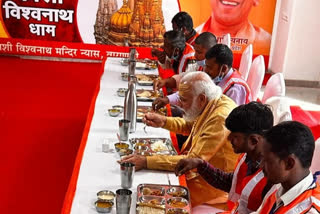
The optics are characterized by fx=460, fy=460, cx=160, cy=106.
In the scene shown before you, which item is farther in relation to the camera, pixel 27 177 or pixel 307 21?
pixel 307 21

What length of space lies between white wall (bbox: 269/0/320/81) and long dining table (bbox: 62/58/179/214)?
12.0 feet

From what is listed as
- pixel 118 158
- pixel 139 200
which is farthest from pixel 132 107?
pixel 139 200

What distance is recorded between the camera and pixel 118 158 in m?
2.76

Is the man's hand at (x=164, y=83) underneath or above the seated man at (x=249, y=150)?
underneath

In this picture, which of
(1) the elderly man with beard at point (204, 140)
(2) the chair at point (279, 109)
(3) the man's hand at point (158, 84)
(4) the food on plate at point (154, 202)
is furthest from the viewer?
(3) the man's hand at point (158, 84)

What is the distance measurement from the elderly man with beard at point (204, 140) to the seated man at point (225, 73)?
76cm

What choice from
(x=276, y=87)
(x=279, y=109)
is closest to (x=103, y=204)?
(x=279, y=109)

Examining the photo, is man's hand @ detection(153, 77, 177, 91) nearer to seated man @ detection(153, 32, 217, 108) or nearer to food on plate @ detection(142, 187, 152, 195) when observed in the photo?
seated man @ detection(153, 32, 217, 108)

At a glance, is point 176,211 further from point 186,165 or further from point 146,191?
point 186,165

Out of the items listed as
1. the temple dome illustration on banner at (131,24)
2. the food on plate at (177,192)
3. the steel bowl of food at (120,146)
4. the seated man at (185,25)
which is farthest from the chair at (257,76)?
the temple dome illustration on banner at (131,24)

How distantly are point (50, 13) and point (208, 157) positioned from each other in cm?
505

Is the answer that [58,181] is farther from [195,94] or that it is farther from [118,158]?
[195,94]

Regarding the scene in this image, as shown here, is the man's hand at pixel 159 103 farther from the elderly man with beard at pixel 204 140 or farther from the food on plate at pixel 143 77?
the food on plate at pixel 143 77

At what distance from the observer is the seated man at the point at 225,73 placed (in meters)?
3.57
